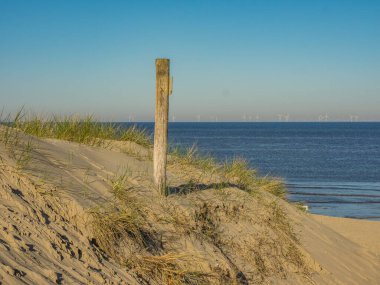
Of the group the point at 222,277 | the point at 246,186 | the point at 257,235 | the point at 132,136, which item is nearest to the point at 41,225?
the point at 222,277

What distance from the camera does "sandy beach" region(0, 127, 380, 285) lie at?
4.90 m

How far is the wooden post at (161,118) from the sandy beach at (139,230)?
0.87 ft

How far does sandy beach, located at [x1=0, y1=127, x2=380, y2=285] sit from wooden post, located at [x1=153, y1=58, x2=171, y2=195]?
26 centimetres

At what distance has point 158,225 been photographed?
257 inches

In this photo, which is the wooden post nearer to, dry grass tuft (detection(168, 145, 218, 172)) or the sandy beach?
the sandy beach

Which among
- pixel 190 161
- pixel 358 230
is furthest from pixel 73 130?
pixel 358 230

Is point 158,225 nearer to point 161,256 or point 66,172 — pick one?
point 161,256

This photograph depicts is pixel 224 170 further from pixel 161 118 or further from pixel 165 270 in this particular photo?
pixel 165 270

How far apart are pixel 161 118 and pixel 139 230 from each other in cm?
194

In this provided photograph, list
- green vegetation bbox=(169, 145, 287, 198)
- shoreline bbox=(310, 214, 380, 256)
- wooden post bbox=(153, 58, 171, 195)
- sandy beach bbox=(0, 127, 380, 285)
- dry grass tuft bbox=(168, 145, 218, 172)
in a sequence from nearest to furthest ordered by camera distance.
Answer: sandy beach bbox=(0, 127, 380, 285) → wooden post bbox=(153, 58, 171, 195) → green vegetation bbox=(169, 145, 287, 198) → dry grass tuft bbox=(168, 145, 218, 172) → shoreline bbox=(310, 214, 380, 256)

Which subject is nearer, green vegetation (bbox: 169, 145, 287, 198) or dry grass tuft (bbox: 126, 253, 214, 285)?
dry grass tuft (bbox: 126, 253, 214, 285)

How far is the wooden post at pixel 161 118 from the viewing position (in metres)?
7.39

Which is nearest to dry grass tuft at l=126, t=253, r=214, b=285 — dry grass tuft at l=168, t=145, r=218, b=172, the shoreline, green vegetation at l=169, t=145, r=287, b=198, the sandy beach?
the sandy beach

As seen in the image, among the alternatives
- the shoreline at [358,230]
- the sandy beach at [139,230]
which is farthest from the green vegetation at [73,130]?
the shoreline at [358,230]
